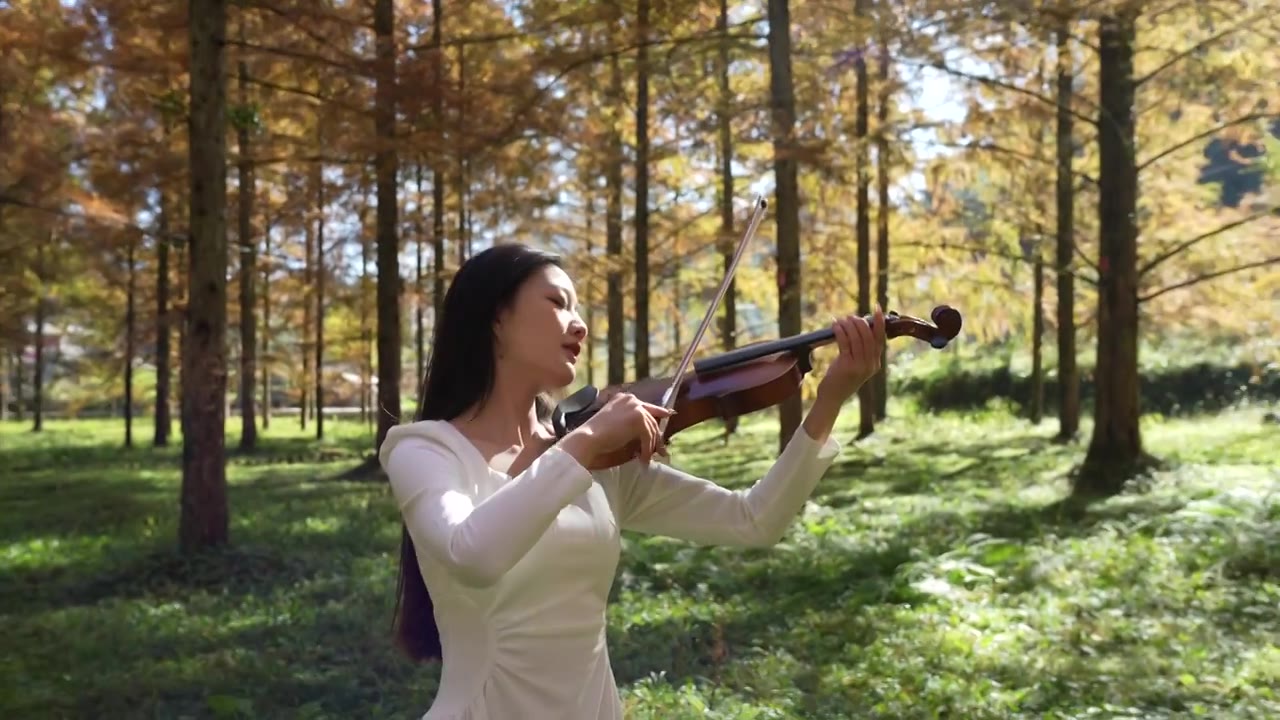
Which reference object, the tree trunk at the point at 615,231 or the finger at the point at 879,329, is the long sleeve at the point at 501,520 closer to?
the finger at the point at 879,329

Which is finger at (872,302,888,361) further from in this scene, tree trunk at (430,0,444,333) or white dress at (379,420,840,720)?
tree trunk at (430,0,444,333)

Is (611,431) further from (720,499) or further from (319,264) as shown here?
(319,264)

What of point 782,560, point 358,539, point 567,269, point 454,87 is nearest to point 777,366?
point 567,269

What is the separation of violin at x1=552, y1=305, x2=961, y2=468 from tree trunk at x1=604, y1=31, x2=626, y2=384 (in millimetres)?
10565

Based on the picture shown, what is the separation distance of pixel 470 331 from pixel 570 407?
9.7 inches

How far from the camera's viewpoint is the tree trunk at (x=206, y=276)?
7.73 meters

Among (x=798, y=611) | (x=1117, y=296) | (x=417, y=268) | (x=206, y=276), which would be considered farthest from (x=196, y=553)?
(x=417, y=268)

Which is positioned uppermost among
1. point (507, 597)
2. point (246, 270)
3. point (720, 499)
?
point (246, 270)

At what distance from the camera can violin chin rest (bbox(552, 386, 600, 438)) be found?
1982mm

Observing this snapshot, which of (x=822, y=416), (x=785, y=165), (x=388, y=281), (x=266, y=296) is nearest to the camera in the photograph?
(x=822, y=416)

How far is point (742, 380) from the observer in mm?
2219

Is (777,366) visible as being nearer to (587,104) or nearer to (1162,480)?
(1162,480)

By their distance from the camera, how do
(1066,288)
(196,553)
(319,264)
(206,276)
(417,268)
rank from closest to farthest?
(206,276) → (196,553) → (1066,288) → (319,264) → (417,268)

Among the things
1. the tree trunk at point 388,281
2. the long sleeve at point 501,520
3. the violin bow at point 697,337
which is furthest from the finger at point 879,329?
the tree trunk at point 388,281
